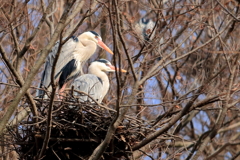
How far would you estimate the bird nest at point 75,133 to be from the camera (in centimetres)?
392

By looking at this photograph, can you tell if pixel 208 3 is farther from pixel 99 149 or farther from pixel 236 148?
pixel 236 148

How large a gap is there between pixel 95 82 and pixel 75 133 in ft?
3.68

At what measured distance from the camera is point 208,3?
473cm

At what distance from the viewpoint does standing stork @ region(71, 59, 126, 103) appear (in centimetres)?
505

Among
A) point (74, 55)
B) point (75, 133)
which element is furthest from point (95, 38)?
point (75, 133)

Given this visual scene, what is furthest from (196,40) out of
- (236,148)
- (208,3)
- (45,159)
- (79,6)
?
(236,148)

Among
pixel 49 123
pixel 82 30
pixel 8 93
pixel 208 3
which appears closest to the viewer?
pixel 49 123

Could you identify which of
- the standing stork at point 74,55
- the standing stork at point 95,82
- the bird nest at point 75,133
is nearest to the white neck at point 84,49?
the standing stork at point 74,55

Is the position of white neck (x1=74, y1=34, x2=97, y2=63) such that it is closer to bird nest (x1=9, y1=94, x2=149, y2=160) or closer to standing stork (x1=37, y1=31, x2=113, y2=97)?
standing stork (x1=37, y1=31, x2=113, y2=97)

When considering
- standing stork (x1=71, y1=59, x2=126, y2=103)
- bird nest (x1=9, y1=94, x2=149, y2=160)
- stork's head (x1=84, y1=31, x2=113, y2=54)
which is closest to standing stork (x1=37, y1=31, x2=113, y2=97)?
stork's head (x1=84, y1=31, x2=113, y2=54)

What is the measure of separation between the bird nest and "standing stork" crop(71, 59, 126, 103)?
32.4 inches

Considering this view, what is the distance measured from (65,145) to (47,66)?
1831mm

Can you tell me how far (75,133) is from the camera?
405 cm

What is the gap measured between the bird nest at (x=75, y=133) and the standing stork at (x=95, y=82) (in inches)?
32.4
